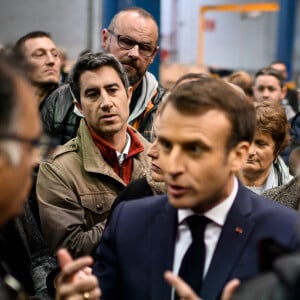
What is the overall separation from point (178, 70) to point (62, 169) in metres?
9.03

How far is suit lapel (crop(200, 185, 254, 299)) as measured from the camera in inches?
84.6

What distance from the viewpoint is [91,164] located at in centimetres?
345

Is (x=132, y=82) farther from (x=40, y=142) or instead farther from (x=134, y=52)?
(x=40, y=142)

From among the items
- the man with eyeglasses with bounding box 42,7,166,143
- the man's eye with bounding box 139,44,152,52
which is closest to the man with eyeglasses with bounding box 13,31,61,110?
the man with eyeglasses with bounding box 42,7,166,143

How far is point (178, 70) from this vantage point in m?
12.3

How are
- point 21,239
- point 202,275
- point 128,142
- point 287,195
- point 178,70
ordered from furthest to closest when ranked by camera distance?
1. point 178,70
2. point 128,142
3. point 287,195
4. point 21,239
5. point 202,275

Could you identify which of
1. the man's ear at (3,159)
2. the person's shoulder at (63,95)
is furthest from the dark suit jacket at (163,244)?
the person's shoulder at (63,95)

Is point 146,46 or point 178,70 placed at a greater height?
point 146,46

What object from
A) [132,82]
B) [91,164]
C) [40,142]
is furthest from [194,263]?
[132,82]

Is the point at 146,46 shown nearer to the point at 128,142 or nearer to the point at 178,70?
the point at 128,142

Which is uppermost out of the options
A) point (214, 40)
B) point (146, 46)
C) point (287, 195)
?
point (146, 46)

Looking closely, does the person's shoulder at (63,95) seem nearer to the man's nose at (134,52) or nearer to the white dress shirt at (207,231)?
the man's nose at (134,52)

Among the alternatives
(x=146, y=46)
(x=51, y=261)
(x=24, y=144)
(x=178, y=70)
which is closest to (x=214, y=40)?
(x=178, y=70)

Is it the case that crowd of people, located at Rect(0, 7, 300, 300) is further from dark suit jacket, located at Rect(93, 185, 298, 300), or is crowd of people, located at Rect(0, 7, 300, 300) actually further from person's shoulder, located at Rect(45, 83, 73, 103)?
person's shoulder, located at Rect(45, 83, 73, 103)
